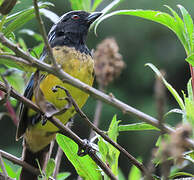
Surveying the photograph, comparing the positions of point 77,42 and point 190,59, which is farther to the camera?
point 77,42

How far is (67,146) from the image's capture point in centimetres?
143

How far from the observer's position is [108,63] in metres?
0.71

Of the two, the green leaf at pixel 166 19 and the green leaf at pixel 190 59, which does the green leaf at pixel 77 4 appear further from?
the green leaf at pixel 190 59

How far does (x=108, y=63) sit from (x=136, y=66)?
8.73 m

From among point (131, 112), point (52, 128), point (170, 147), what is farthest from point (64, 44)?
point (170, 147)

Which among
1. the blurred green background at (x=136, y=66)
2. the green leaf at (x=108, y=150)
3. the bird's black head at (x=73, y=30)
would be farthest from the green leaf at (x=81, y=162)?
the blurred green background at (x=136, y=66)

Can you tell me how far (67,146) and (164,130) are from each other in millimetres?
786

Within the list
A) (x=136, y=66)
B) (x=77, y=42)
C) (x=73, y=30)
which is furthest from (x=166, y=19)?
(x=136, y=66)

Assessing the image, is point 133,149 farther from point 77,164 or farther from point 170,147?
point 170,147

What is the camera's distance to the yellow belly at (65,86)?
204cm

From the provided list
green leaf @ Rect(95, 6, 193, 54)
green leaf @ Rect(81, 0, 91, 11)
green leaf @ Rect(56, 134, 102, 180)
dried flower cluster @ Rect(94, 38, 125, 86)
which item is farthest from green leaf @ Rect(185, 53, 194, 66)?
green leaf @ Rect(81, 0, 91, 11)

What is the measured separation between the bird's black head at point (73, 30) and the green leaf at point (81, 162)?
3.20ft

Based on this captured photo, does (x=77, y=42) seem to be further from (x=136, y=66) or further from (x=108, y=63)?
(x=136, y=66)

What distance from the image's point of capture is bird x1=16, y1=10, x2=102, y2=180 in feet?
6.69
